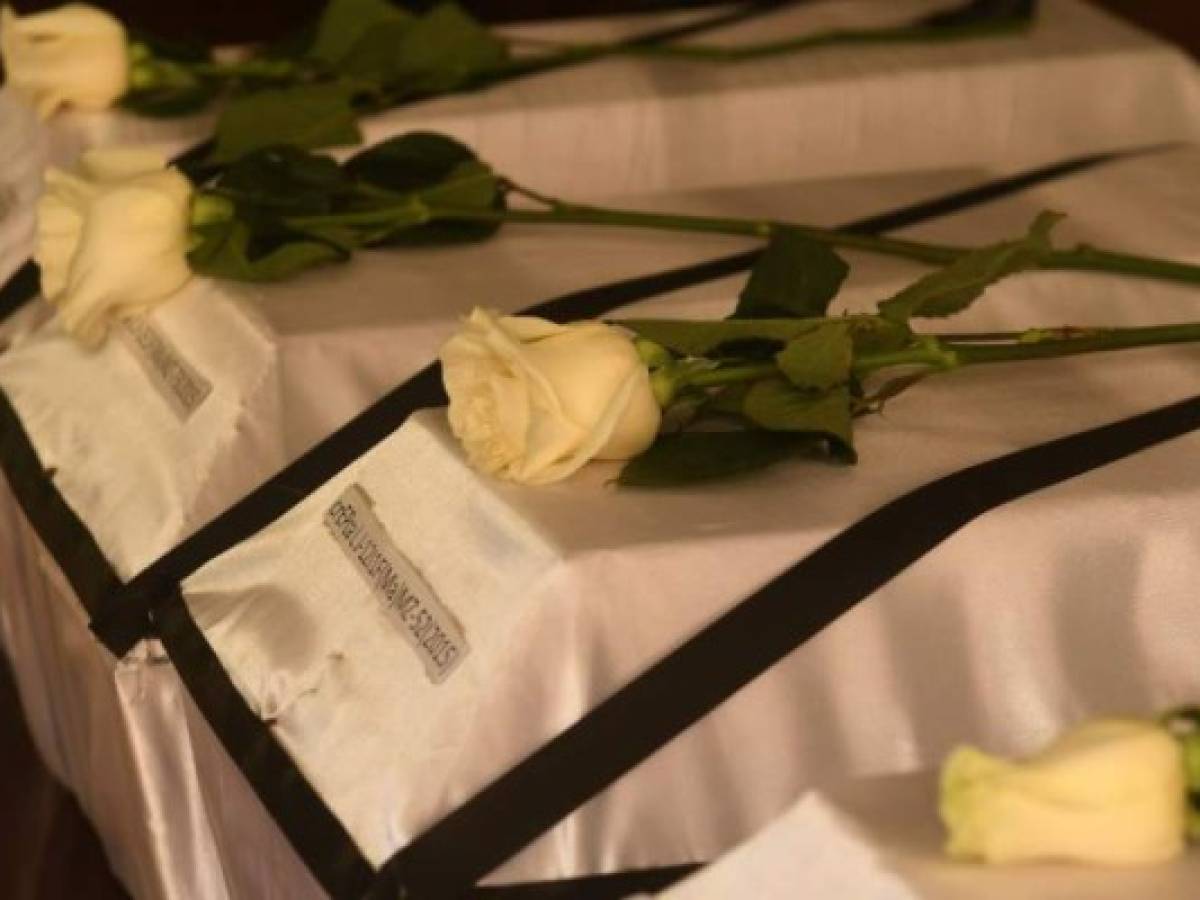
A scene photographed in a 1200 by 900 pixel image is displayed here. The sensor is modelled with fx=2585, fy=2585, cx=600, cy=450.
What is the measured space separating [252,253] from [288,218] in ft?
0.08

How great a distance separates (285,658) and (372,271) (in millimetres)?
320

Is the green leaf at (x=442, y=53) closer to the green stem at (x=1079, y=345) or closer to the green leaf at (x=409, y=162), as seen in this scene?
the green leaf at (x=409, y=162)

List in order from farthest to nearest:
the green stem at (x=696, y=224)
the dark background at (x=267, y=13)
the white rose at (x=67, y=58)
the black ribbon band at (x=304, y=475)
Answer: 1. the dark background at (x=267, y=13)
2. the white rose at (x=67, y=58)
3. the green stem at (x=696, y=224)
4. the black ribbon band at (x=304, y=475)

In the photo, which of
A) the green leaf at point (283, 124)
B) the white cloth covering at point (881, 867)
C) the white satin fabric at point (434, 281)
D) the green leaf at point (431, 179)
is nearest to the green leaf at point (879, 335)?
the white satin fabric at point (434, 281)

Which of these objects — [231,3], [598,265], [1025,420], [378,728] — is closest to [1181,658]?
[1025,420]

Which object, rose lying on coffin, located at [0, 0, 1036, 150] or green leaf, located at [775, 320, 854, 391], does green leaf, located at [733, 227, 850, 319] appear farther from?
rose lying on coffin, located at [0, 0, 1036, 150]

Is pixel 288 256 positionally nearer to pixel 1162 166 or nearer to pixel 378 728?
pixel 378 728

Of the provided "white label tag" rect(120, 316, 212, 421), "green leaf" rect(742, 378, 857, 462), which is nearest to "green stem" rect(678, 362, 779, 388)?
"green leaf" rect(742, 378, 857, 462)

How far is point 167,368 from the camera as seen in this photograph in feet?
4.27

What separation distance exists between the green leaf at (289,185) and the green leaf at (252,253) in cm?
1

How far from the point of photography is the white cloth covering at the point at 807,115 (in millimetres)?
1590

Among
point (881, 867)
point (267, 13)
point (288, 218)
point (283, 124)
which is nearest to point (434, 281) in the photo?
point (288, 218)

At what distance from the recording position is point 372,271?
4.30ft

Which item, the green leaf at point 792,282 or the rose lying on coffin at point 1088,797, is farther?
the green leaf at point 792,282
